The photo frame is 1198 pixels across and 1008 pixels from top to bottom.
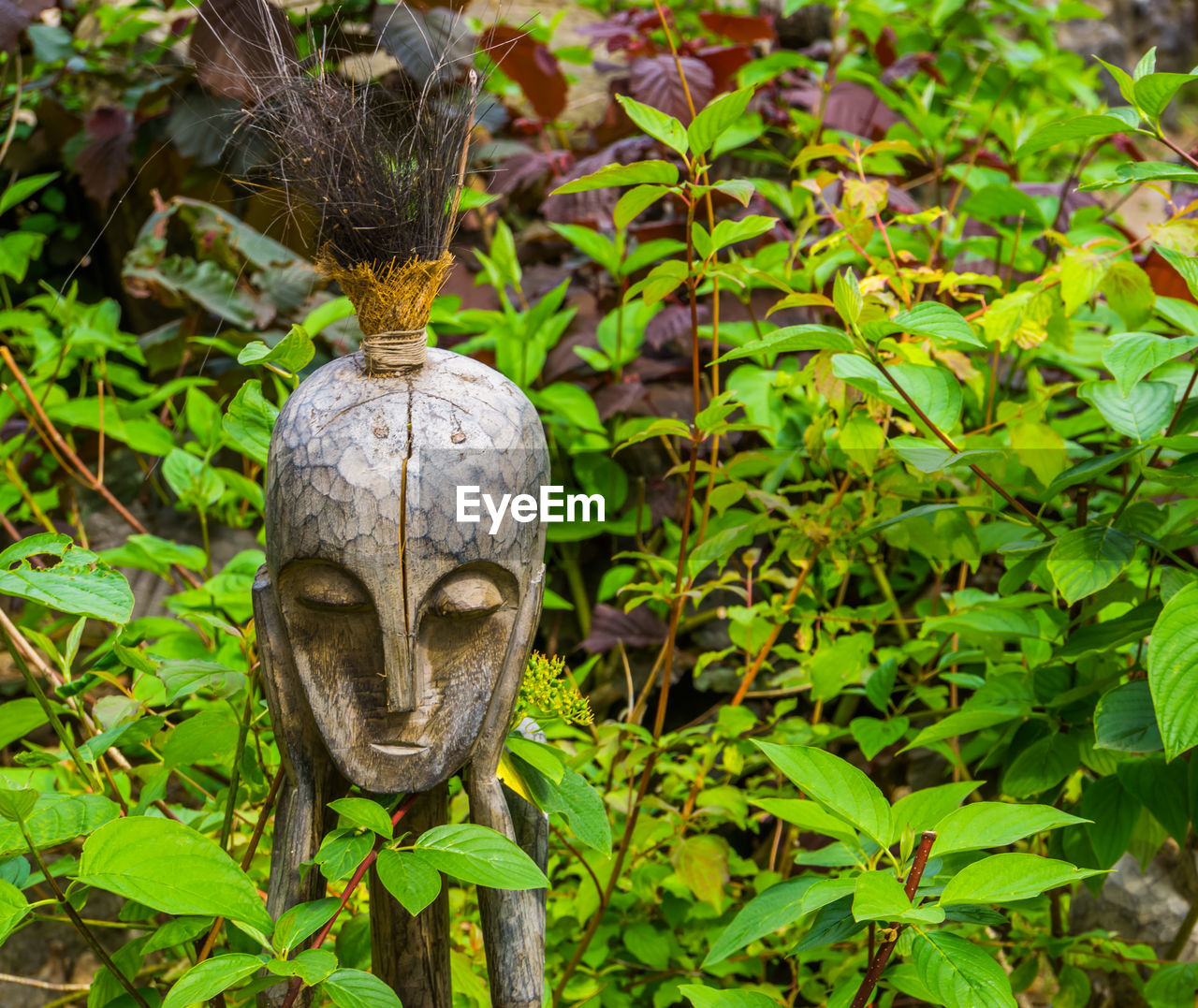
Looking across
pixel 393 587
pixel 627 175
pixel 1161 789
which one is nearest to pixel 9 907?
pixel 393 587

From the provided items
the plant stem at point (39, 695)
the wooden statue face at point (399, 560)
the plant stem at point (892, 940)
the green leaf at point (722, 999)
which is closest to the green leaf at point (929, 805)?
the plant stem at point (892, 940)

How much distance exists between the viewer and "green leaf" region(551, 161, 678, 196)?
116 cm

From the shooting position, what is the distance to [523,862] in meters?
0.89

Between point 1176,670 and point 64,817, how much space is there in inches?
41.9

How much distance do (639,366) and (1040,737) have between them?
1261 mm

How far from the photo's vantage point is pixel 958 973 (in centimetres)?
84

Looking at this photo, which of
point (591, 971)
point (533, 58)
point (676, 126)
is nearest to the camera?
point (676, 126)

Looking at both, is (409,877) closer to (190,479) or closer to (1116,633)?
(1116,633)

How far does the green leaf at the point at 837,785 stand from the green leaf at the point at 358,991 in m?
0.39

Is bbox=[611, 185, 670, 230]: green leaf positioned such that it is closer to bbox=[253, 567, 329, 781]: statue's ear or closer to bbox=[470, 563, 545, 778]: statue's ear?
bbox=[470, 563, 545, 778]: statue's ear

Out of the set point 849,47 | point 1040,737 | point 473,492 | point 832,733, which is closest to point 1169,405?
point 1040,737

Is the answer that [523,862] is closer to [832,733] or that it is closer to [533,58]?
[832,733]

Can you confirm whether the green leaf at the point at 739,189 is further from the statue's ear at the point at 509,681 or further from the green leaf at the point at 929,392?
the statue's ear at the point at 509,681

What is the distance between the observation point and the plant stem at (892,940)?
87 centimetres
